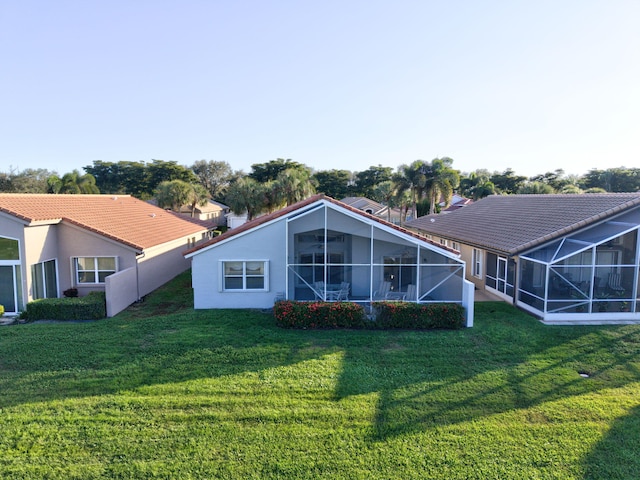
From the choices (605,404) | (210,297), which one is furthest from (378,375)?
(210,297)

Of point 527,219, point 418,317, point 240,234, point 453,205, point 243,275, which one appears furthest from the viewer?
point 453,205

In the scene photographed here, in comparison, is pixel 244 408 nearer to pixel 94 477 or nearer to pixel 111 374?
pixel 94 477

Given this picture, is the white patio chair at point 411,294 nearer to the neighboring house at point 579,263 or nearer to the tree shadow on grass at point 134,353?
the neighboring house at point 579,263

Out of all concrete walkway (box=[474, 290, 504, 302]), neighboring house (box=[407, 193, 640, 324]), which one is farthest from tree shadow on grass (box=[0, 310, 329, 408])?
concrete walkway (box=[474, 290, 504, 302])

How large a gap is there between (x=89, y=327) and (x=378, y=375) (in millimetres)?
9455

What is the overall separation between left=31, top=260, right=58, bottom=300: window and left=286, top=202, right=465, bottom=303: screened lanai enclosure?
30.4ft

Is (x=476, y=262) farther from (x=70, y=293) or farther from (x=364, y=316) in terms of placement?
(x=70, y=293)

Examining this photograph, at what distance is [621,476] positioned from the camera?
6328mm

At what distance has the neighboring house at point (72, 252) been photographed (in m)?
14.6

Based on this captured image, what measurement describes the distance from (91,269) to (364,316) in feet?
37.0

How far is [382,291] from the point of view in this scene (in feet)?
48.4

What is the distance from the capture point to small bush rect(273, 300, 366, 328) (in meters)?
13.2

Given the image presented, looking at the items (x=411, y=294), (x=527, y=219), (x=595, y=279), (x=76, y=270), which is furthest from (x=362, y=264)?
(x=76, y=270)

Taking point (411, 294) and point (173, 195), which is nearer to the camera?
point (411, 294)
